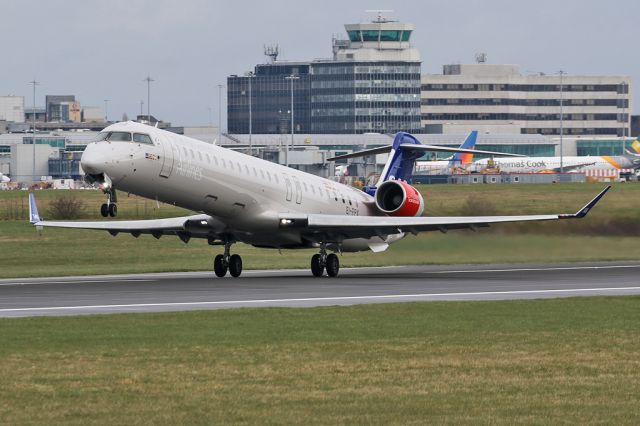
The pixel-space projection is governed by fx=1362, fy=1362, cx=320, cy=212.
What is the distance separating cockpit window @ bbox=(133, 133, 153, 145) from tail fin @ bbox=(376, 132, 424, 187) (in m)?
12.9

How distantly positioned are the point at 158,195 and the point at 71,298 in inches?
243

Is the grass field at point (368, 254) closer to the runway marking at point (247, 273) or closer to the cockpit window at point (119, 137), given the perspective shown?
the runway marking at point (247, 273)

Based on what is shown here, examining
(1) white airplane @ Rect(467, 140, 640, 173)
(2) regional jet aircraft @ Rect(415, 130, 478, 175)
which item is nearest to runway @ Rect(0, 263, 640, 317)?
(1) white airplane @ Rect(467, 140, 640, 173)

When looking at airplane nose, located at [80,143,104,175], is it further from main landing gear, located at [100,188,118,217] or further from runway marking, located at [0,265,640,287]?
runway marking, located at [0,265,640,287]

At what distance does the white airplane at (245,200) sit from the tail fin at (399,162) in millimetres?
227

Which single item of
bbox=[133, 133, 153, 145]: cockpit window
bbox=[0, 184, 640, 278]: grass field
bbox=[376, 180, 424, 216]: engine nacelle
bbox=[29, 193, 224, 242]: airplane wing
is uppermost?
bbox=[133, 133, 153, 145]: cockpit window

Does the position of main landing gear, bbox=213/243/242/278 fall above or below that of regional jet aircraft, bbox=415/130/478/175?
below

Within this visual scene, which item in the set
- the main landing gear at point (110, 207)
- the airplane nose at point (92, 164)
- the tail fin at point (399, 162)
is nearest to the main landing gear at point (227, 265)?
the tail fin at point (399, 162)

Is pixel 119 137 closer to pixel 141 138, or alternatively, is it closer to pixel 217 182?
pixel 141 138

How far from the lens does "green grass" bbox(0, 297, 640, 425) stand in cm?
1761

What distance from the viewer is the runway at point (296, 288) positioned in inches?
1334

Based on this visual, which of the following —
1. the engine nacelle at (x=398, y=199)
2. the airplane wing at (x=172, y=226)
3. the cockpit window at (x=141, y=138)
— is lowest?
the airplane wing at (x=172, y=226)

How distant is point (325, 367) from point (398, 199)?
A: 2774cm

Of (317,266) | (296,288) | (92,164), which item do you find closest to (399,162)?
(317,266)
